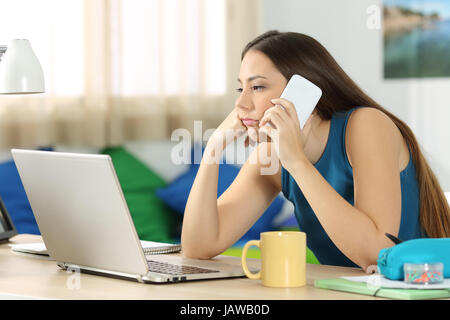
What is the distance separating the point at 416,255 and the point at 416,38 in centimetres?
273

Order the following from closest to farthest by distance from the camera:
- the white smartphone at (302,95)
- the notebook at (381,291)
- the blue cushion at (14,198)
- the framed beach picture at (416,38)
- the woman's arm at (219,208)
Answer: the notebook at (381,291) < the white smartphone at (302,95) < the woman's arm at (219,208) < the blue cushion at (14,198) < the framed beach picture at (416,38)

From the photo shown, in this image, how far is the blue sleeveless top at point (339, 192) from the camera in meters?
1.72

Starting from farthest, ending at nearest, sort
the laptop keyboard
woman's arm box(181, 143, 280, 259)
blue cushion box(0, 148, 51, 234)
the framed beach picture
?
1. the framed beach picture
2. blue cushion box(0, 148, 51, 234)
3. woman's arm box(181, 143, 280, 259)
4. the laptop keyboard

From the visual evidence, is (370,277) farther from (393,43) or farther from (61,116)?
(393,43)

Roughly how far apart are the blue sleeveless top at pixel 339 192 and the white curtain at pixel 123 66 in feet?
5.25

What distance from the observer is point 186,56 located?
3.66m

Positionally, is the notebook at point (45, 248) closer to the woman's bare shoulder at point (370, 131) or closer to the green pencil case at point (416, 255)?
the woman's bare shoulder at point (370, 131)

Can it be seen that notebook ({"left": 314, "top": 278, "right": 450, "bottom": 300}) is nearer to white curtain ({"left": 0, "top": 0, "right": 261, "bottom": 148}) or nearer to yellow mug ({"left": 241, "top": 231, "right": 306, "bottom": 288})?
yellow mug ({"left": 241, "top": 231, "right": 306, "bottom": 288})

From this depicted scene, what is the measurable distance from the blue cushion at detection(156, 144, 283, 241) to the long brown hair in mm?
1667

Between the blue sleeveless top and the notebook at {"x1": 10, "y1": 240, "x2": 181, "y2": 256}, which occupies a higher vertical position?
the blue sleeveless top

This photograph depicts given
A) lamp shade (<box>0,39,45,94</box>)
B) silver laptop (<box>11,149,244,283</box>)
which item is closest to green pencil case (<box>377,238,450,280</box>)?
silver laptop (<box>11,149,244,283</box>)

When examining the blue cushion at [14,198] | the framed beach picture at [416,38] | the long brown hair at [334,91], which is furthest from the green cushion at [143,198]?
the long brown hair at [334,91]

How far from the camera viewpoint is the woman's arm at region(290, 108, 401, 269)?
4.75 ft

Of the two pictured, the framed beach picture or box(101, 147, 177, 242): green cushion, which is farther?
the framed beach picture
